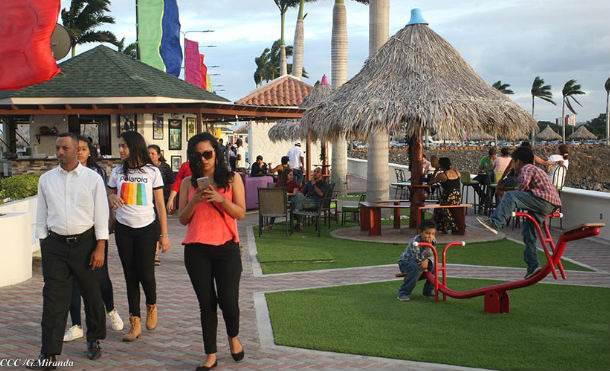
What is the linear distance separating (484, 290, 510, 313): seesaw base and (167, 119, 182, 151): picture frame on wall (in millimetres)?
17102

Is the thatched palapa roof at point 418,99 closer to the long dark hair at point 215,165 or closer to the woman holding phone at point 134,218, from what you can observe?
the woman holding phone at point 134,218

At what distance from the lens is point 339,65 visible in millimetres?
24812

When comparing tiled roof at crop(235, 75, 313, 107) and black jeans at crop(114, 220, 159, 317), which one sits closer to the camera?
black jeans at crop(114, 220, 159, 317)

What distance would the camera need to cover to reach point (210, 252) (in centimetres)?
535

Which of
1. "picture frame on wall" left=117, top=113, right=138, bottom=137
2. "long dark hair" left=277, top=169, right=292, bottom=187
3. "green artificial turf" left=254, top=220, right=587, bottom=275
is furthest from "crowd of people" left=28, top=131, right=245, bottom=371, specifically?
"picture frame on wall" left=117, top=113, right=138, bottom=137

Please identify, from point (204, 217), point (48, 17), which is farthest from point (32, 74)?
point (204, 217)

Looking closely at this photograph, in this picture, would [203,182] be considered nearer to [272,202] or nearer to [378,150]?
[272,202]

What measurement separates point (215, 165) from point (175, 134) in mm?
18137

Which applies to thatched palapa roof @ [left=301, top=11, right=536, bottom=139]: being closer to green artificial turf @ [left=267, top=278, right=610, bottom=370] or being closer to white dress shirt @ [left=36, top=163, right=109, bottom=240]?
green artificial turf @ [left=267, top=278, right=610, bottom=370]

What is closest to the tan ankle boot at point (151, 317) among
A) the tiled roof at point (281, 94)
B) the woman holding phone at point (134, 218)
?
the woman holding phone at point (134, 218)

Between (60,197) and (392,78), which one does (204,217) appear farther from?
(392,78)

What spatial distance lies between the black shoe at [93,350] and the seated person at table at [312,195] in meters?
8.70

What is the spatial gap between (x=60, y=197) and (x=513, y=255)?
27.0 feet

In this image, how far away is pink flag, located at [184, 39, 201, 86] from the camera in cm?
3328
